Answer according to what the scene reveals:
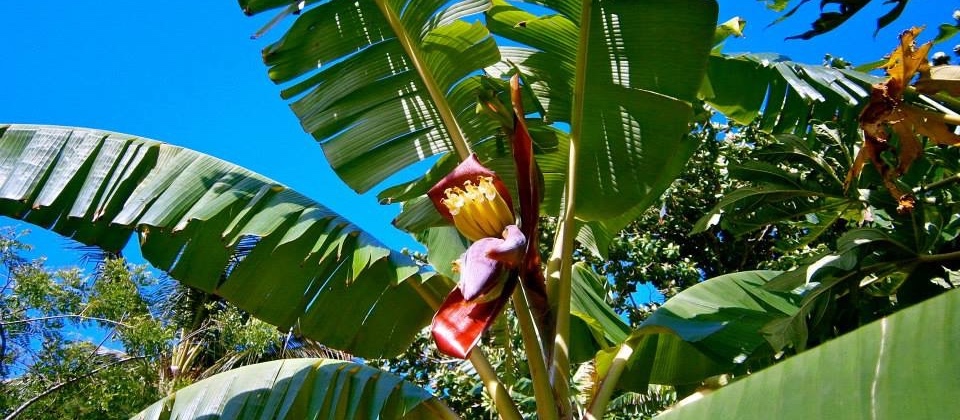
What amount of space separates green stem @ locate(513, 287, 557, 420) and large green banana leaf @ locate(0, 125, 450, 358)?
0.38 m

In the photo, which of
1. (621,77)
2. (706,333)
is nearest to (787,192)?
(706,333)

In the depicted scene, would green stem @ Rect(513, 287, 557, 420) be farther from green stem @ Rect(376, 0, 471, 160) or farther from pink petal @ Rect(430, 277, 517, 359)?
green stem @ Rect(376, 0, 471, 160)

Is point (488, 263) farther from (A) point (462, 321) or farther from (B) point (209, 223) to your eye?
(B) point (209, 223)

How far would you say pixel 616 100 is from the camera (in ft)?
9.22

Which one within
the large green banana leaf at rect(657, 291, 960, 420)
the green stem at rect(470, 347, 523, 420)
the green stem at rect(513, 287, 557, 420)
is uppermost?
the large green banana leaf at rect(657, 291, 960, 420)

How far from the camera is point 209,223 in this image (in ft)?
8.77

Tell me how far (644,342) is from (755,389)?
236 cm

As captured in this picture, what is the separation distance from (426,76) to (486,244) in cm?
124

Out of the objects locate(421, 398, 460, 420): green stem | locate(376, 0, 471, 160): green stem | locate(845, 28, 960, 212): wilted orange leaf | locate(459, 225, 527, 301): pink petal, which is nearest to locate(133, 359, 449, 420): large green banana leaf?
locate(421, 398, 460, 420): green stem

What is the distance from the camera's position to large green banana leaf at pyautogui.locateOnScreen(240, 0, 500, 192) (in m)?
2.97

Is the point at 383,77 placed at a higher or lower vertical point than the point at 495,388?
higher

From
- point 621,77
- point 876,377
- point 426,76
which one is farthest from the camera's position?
point 426,76

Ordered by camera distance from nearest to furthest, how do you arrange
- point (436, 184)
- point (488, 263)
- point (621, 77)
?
point (488, 263) → point (436, 184) → point (621, 77)

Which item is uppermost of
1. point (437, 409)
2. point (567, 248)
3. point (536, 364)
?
point (567, 248)
